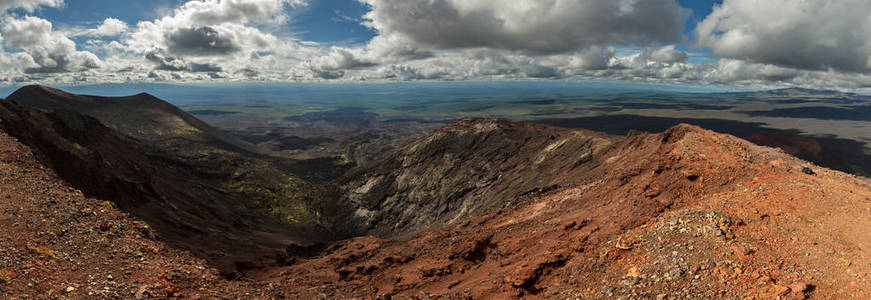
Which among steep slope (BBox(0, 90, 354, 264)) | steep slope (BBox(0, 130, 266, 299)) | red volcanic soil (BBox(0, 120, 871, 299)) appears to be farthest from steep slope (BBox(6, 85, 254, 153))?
red volcanic soil (BBox(0, 120, 871, 299))

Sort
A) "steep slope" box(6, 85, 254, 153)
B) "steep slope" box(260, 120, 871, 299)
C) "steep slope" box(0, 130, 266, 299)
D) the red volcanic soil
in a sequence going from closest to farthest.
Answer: "steep slope" box(260, 120, 871, 299) → the red volcanic soil → "steep slope" box(0, 130, 266, 299) → "steep slope" box(6, 85, 254, 153)

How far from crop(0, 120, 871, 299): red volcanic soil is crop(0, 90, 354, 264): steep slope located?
5317 millimetres

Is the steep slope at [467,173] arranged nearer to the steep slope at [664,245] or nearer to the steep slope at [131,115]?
the steep slope at [664,245]

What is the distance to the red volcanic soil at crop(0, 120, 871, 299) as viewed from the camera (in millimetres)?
10055

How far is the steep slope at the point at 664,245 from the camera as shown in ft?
31.8

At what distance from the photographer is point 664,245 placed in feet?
39.0

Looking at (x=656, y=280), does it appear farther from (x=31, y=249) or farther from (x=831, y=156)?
(x=831, y=156)

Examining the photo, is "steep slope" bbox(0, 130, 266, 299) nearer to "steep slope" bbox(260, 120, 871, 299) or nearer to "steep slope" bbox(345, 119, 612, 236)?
"steep slope" bbox(260, 120, 871, 299)

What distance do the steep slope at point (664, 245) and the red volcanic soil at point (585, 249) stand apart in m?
0.06

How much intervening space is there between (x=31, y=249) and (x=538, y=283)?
60.6 feet

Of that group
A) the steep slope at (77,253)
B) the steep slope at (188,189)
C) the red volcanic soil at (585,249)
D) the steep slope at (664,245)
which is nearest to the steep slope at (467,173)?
the steep slope at (188,189)

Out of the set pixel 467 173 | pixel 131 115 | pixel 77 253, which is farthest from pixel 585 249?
pixel 131 115

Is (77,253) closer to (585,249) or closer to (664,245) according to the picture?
(585,249)

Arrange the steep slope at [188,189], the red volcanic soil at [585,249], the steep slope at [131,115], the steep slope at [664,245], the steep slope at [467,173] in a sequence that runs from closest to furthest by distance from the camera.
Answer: the steep slope at [664,245] → the red volcanic soil at [585,249] → the steep slope at [188,189] → the steep slope at [467,173] → the steep slope at [131,115]
